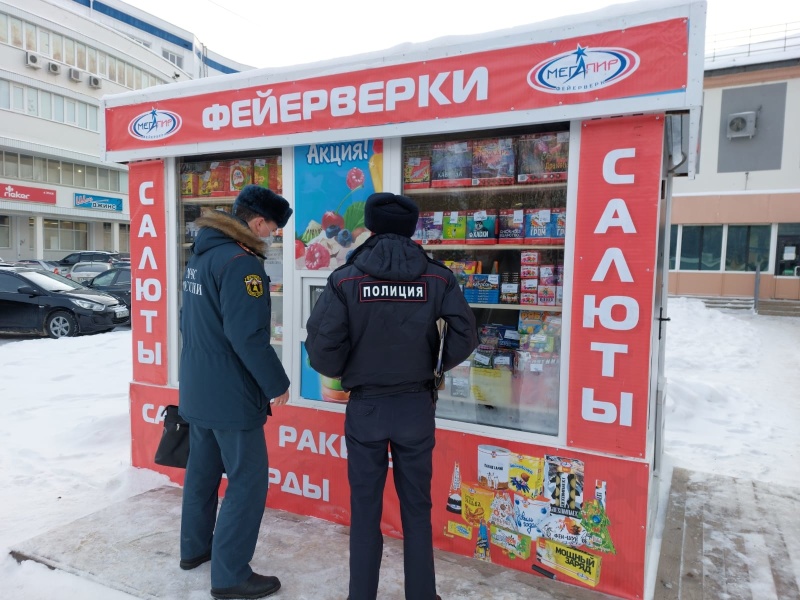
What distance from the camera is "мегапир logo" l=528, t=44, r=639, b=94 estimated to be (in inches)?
105

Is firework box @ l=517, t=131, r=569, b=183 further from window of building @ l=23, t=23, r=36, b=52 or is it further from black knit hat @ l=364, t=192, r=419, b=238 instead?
window of building @ l=23, t=23, r=36, b=52


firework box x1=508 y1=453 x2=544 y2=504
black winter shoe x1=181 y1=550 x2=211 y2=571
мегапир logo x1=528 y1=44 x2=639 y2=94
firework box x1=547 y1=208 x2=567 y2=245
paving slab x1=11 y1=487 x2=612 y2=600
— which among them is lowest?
paving slab x1=11 y1=487 x2=612 y2=600

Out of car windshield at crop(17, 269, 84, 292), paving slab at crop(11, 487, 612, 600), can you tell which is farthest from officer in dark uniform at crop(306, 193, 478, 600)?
car windshield at crop(17, 269, 84, 292)

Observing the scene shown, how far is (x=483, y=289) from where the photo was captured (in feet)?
11.6

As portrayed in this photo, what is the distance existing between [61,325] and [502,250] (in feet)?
32.8

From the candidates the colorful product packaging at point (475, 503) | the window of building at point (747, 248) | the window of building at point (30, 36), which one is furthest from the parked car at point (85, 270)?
the window of building at point (747, 248)

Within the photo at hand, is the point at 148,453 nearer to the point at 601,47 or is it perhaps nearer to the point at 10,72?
the point at 601,47

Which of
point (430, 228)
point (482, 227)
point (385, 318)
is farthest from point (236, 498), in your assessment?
point (482, 227)

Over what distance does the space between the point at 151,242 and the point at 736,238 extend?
18727 mm

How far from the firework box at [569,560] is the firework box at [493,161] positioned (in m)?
2.12

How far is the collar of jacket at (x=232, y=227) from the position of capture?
2.74 meters

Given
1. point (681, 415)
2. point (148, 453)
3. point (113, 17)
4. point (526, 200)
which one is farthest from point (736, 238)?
point (113, 17)

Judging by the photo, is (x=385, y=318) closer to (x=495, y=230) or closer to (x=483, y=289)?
(x=483, y=289)

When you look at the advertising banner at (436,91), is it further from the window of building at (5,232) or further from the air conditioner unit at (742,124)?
the window of building at (5,232)
